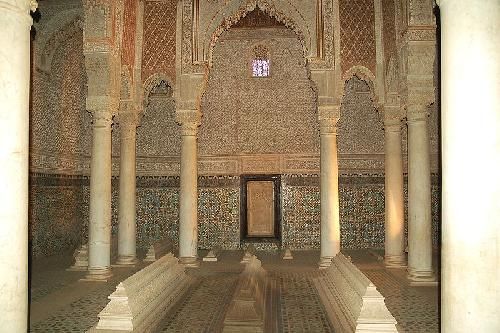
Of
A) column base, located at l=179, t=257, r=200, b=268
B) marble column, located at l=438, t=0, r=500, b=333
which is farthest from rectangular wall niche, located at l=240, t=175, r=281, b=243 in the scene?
marble column, located at l=438, t=0, r=500, b=333

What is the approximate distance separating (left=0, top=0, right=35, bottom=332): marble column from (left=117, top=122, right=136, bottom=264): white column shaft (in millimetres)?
6510

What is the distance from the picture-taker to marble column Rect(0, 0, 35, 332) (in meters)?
2.89

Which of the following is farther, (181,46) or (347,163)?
(347,163)

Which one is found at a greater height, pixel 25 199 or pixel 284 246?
pixel 25 199

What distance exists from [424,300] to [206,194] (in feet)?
22.2

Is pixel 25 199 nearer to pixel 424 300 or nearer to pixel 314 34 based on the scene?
pixel 424 300

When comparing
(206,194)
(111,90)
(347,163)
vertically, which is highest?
(111,90)

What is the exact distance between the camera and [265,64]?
40.3 feet

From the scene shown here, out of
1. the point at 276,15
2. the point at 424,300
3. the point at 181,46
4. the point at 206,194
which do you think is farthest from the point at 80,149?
the point at 424,300

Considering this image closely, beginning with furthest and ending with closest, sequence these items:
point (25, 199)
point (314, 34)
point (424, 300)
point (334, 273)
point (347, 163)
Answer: point (347, 163) → point (314, 34) → point (334, 273) → point (424, 300) → point (25, 199)

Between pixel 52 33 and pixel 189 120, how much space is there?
4.00 m

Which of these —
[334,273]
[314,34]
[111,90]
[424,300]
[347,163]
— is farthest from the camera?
[347,163]

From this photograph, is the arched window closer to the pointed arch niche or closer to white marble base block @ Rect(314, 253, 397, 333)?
the pointed arch niche

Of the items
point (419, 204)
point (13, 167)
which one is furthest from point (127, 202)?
point (13, 167)
